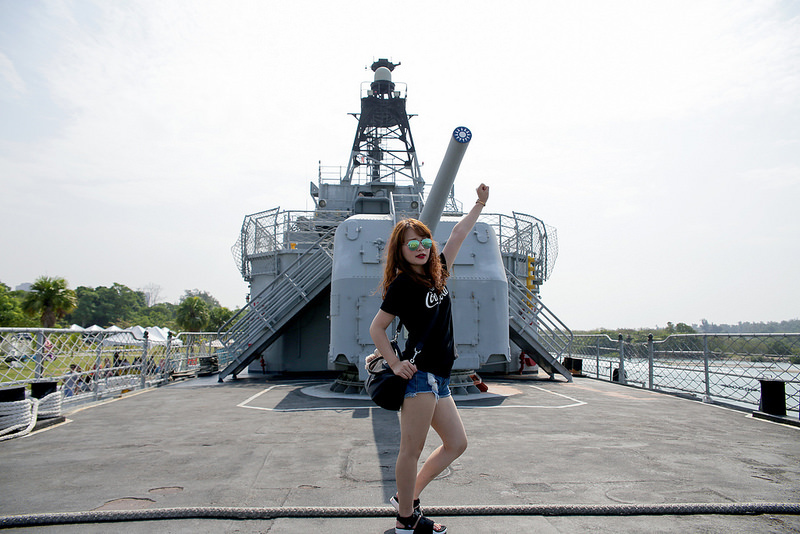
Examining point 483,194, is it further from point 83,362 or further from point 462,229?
point 83,362

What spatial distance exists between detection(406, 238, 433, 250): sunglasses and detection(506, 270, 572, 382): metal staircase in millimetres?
10198

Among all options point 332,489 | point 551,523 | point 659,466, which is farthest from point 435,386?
point 659,466

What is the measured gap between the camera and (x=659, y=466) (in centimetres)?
405

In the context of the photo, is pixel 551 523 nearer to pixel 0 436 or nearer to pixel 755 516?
pixel 755 516

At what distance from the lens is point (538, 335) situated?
12875 mm

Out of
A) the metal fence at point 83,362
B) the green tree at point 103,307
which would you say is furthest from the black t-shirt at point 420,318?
the green tree at point 103,307

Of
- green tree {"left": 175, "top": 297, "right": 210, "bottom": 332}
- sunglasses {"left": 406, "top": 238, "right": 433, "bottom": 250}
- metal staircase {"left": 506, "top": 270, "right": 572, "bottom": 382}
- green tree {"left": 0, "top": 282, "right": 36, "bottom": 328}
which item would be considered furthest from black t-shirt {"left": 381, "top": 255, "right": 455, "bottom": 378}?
green tree {"left": 175, "top": 297, "right": 210, "bottom": 332}

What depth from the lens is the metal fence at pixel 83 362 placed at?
281 inches

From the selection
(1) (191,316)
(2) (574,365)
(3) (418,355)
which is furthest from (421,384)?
(1) (191,316)

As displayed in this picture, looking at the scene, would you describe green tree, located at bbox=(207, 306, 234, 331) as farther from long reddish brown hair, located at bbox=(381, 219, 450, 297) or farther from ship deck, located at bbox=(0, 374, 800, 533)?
long reddish brown hair, located at bbox=(381, 219, 450, 297)

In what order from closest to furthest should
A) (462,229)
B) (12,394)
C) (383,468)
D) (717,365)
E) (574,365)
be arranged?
(462,229)
(383,468)
(12,394)
(717,365)
(574,365)

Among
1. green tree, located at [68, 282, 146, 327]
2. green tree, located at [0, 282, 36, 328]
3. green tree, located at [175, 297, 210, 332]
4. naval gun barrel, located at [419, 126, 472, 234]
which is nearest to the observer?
naval gun barrel, located at [419, 126, 472, 234]

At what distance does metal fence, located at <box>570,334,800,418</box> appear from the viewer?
7082mm

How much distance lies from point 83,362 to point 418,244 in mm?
8995
